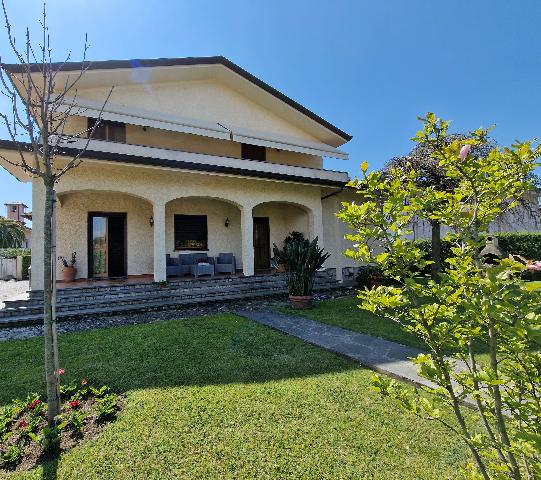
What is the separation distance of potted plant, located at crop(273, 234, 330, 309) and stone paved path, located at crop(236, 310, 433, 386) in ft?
4.65

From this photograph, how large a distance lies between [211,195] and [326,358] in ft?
31.2

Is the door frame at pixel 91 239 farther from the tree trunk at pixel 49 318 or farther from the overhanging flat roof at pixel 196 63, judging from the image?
the tree trunk at pixel 49 318

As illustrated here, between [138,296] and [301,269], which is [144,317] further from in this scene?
[301,269]

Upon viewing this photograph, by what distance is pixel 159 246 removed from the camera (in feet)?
39.3

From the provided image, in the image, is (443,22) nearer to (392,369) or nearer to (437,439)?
(392,369)

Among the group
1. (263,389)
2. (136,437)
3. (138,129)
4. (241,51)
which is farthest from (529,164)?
(241,51)

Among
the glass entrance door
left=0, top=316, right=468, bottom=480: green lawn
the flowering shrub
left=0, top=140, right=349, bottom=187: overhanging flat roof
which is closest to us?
left=0, top=316, right=468, bottom=480: green lawn

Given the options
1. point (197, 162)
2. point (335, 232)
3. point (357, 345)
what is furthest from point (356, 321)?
point (197, 162)

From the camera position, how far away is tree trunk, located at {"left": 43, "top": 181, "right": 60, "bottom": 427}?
3.63 metres

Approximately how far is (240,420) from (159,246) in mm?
9409

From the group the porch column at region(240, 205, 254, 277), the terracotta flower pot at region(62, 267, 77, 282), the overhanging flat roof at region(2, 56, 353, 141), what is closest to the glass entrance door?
the terracotta flower pot at region(62, 267, 77, 282)

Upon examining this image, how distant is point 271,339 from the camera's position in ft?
23.4

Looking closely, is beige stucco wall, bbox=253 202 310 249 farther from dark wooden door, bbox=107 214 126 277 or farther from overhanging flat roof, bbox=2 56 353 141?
dark wooden door, bbox=107 214 126 277

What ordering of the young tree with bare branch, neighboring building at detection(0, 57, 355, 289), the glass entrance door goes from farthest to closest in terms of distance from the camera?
the glass entrance door < neighboring building at detection(0, 57, 355, 289) < the young tree with bare branch
